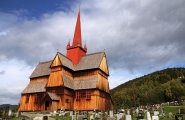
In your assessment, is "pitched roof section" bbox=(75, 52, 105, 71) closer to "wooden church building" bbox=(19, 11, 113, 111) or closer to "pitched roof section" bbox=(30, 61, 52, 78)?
"wooden church building" bbox=(19, 11, 113, 111)

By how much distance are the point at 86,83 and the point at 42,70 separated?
12.5 metres

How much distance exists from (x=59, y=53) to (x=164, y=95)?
53592 mm

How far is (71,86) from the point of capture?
35688mm

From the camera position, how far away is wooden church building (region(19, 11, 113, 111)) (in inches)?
1324

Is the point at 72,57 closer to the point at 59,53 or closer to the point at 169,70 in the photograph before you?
the point at 59,53

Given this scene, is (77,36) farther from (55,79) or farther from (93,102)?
(93,102)

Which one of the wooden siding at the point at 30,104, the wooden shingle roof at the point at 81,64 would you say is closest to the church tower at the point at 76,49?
the wooden shingle roof at the point at 81,64

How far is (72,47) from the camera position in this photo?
4350 cm

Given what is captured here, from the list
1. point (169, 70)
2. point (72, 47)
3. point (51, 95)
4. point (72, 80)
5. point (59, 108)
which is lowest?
point (59, 108)

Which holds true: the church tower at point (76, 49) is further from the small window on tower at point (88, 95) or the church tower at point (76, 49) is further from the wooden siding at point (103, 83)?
the small window on tower at point (88, 95)

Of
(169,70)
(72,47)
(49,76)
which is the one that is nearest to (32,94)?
(49,76)

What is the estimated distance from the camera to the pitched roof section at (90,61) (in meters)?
37.0

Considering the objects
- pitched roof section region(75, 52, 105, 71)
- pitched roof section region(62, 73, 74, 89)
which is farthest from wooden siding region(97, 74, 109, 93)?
pitched roof section region(62, 73, 74, 89)

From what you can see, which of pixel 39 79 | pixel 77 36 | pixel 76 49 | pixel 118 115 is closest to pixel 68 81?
pixel 39 79
